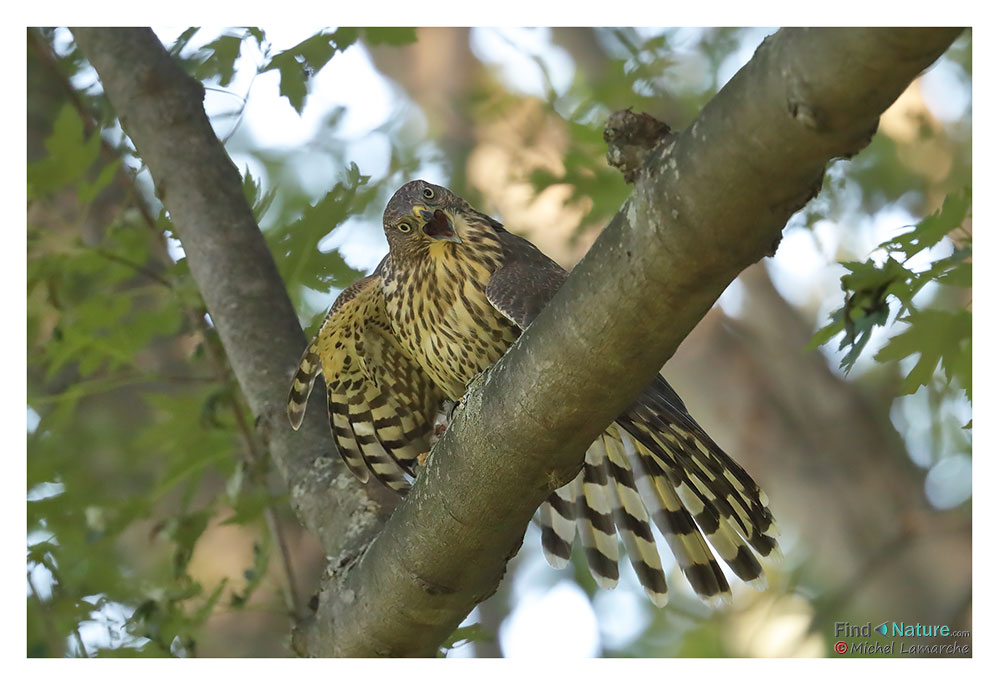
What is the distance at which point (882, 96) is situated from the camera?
1217mm

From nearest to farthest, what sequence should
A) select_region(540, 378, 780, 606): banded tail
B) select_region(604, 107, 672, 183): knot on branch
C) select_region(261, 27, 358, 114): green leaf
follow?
select_region(604, 107, 672, 183): knot on branch → select_region(540, 378, 780, 606): banded tail → select_region(261, 27, 358, 114): green leaf

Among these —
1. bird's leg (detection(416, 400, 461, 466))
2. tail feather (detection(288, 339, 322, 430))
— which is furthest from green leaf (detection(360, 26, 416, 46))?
bird's leg (detection(416, 400, 461, 466))

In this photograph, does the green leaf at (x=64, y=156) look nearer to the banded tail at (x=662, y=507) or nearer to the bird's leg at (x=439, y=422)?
the bird's leg at (x=439, y=422)

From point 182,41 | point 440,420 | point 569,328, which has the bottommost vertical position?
point 569,328

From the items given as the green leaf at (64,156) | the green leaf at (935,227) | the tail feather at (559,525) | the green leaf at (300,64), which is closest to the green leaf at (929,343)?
the green leaf at (935,227)

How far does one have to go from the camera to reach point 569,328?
154 cm

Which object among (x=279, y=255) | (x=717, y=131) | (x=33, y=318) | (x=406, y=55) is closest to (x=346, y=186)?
(x=279, y=255)

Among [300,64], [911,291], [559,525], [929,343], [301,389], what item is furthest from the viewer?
[559,525]

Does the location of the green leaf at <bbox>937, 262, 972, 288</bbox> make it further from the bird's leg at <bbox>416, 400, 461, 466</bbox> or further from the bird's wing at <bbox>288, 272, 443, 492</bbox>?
the bird's wing at <bbox>288, 272, 443, 492</bbox>

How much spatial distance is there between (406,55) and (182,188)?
321 centimetres

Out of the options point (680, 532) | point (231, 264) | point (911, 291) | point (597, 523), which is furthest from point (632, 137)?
point (231, 264)

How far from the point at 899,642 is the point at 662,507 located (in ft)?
2.68

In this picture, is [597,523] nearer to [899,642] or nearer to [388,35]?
[899,642]

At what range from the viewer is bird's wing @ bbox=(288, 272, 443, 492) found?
2.75m
